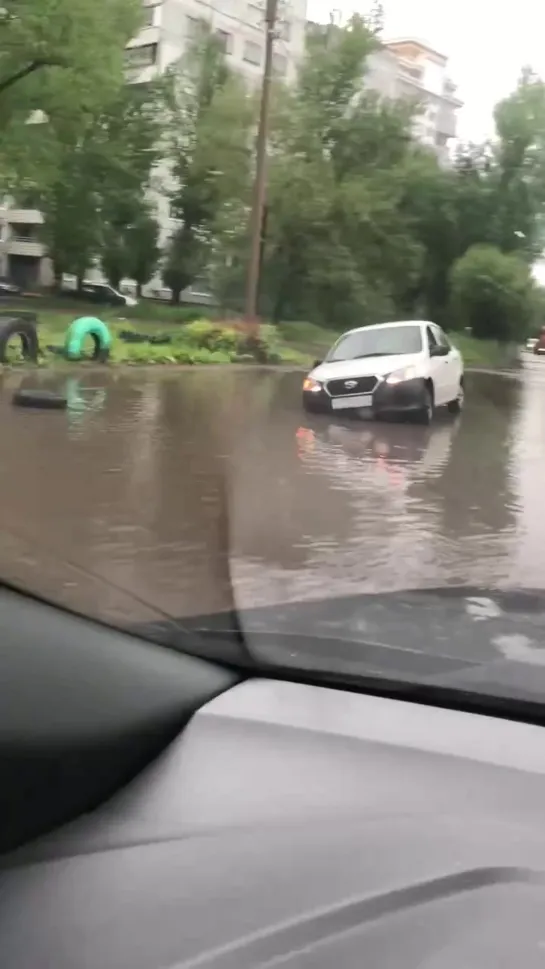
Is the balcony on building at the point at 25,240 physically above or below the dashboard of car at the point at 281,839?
above

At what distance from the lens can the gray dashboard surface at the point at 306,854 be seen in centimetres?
146

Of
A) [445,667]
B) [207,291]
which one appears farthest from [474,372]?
[445,667]

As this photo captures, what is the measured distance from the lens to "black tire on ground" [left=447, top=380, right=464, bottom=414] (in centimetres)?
324

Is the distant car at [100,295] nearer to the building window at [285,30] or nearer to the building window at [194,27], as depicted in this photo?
the building window at [194,27]

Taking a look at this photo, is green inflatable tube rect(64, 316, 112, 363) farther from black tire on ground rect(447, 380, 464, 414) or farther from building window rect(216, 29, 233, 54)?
black tire on ground rect(447, 380, 464, 414)

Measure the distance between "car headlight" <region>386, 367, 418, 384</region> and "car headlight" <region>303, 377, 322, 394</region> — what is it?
24cm

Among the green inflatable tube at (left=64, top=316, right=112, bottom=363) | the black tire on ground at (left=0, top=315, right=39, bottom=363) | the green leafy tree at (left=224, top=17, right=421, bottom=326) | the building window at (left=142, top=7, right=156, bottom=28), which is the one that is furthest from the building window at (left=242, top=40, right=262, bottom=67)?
the black tire on ground at (left=0, top=315, right=39, bottom=363)

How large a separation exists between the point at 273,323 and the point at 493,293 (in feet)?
2.62

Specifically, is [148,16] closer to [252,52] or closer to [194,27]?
[194,27]

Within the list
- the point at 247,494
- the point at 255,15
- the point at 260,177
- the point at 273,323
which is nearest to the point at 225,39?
the point at 255,15

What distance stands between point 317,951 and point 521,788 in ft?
1.68

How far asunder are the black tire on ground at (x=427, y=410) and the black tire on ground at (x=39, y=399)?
1344 millimetres

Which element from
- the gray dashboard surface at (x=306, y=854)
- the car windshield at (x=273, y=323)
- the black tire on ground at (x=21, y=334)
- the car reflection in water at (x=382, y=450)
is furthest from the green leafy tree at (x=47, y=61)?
the gray dashboard surface at (x=306, y=854)

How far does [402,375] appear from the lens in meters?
3.32
